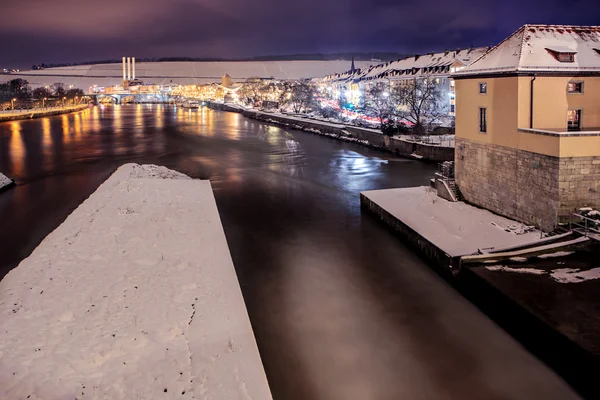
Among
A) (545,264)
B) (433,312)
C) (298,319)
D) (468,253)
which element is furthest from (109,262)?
(545,264)

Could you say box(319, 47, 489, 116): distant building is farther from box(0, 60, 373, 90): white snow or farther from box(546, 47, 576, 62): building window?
box(0, 60, 373, 90): white snow

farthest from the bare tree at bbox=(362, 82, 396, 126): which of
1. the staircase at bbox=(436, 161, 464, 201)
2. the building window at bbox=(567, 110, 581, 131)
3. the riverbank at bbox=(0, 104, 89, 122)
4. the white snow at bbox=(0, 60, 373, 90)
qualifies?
the white snow at bbox=(0, 60, 373, 90)

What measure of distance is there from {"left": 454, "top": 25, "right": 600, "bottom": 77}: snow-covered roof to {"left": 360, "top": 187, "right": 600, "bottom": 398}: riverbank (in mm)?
2302

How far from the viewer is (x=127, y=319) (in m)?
4.73

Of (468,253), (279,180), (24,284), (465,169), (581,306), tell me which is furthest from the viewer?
(279,180)

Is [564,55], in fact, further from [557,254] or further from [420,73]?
[420,73]

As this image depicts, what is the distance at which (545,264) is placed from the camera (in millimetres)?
5840

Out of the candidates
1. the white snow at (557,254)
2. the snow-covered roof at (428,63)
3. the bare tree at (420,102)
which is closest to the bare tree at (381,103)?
the bare tree at (420,102)

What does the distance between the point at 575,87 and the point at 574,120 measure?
19.1 inches

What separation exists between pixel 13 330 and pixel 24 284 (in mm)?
1213

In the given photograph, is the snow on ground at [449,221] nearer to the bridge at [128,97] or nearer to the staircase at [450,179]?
the staircase at [450,179]

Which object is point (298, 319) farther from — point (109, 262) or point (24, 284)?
point (24, 284)

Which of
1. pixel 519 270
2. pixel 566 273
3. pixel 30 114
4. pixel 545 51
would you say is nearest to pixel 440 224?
pixel 519 270

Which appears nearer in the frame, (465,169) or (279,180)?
(465,169)
